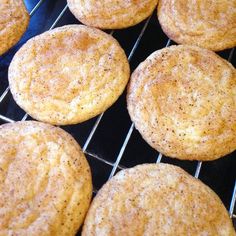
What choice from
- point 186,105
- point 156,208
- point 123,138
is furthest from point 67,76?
point 156,208

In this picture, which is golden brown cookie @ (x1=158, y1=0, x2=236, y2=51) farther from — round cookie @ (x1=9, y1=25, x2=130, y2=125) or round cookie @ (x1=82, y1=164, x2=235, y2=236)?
round cookie @ (x1=82, y1=164, x2=235, y2=236)

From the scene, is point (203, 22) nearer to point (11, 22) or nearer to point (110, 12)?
point (110, 12)

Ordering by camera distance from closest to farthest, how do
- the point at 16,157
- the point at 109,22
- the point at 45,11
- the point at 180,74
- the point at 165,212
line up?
the point at 165,212 → the point at 16,157 → the point at 180,74 → the point at 109,22 → the point at 45,11

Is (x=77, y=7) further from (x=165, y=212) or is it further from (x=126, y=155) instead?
(x=165, y=212)

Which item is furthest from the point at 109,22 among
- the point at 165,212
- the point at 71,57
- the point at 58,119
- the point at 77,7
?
the point at 165,212

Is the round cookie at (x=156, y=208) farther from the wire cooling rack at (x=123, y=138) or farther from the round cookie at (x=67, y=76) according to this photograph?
the round cookie at (x=67, y=76)

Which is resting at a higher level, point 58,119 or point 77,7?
point 77,7

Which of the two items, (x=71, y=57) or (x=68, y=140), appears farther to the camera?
(x=71, y=57)
